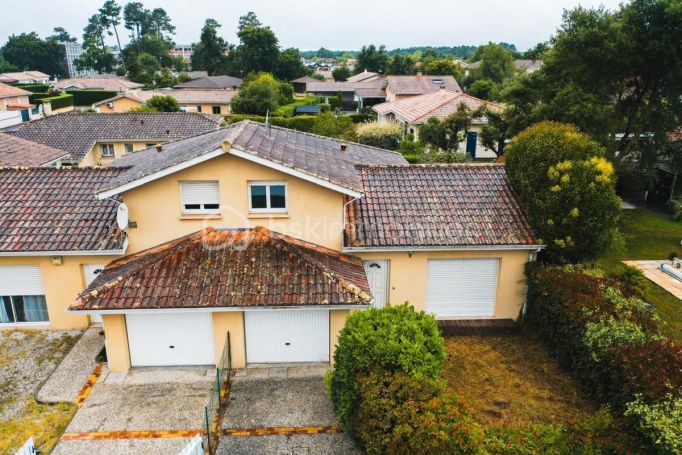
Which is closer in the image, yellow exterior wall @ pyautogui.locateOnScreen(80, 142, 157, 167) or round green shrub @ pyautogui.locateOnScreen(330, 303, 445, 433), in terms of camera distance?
round green shrub @ pyautogui.locateOnScreen(330, 303, 445, 433)

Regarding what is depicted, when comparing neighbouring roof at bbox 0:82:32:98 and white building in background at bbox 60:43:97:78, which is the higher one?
white building in background at bbox 60:43:97:78

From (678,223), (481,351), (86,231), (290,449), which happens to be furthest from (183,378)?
(678,223)

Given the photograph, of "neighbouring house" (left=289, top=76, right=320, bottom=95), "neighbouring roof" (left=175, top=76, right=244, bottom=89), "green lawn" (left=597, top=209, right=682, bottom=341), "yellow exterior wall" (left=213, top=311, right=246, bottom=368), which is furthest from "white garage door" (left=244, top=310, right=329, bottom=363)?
"neighbouring house" (left=289, top=76, right=320, bottom=95)

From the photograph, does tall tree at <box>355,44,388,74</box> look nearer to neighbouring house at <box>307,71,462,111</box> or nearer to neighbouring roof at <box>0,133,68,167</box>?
neighbouring house at <box>307,71,462,111</box>

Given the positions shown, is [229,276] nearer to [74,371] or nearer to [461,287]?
[74,371]

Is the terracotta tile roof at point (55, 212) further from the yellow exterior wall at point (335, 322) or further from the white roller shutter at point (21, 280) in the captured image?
the yellow exterior wall at point (335, 322)

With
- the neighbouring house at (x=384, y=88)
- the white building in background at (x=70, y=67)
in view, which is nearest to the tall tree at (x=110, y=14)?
the white building in background at (x=70, y=67)
